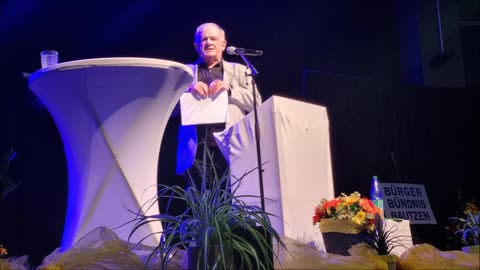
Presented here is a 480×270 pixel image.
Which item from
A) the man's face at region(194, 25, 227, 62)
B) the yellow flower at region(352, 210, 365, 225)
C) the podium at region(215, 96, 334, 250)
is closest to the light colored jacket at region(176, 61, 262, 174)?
the man's face at region(194, 25, 227, 62)

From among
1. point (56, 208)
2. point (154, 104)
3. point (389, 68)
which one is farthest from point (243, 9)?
point (154, 104)

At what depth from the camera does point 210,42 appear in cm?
352

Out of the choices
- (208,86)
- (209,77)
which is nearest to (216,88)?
(208,86)

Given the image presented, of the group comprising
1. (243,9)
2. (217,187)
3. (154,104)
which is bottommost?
(217,187)

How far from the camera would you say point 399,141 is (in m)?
5.15

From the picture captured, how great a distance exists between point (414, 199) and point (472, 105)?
137cm

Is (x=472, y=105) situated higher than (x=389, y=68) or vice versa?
(x=389, y=68)

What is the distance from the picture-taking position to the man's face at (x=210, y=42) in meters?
3.50

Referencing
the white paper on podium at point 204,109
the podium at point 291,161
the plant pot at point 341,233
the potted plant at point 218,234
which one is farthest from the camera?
the white paper on podium at point 204,109

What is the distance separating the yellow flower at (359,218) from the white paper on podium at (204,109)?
89cm

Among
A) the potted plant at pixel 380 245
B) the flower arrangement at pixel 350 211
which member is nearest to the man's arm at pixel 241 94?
the flower arrangement at pixel 350 211

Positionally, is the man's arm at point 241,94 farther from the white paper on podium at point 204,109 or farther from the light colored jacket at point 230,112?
the white paper on podium at point 204,109

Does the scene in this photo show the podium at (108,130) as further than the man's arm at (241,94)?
No

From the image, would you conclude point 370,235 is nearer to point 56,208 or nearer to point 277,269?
point 277,269
